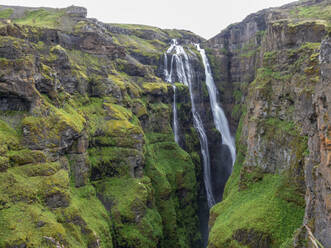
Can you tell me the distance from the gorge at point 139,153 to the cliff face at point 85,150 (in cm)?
12

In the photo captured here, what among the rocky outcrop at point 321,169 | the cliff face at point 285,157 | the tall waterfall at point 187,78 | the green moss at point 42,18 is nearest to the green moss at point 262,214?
the cliff face at point 285,157

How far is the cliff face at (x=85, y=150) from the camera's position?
826 inches

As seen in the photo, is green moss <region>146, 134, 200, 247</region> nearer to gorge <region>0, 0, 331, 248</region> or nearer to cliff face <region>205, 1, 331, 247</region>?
gorge <region>0, 0, 331, 248</region>

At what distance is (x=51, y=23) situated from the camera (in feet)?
157

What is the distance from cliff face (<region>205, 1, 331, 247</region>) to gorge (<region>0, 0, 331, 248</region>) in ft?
0.32

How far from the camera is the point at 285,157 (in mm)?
23859

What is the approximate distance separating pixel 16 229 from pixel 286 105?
23.7 metres

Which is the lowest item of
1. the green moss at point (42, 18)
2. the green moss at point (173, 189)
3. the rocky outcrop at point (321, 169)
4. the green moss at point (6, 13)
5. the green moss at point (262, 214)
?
the green moss at point (173, 189)

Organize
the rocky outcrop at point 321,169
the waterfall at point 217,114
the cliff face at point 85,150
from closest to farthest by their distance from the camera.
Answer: the rocky outcrop at point 321,169
the cliff face at point 85,150
the waterfall at point 217,114

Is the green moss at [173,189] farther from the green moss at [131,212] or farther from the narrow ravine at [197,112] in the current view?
the narrow ravine at [197,112]

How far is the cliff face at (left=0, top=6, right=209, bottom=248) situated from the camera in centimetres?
2097

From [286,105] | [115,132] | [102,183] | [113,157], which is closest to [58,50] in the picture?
[115,132]

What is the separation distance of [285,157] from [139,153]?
51.9 ft

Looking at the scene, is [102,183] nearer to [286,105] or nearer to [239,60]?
[286,105]
